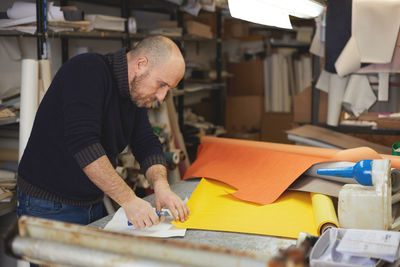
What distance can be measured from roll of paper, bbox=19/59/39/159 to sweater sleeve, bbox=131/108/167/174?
61cm

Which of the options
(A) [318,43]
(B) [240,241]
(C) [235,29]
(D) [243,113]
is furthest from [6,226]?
(C) [235,29]

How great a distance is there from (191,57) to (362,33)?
2938 mm

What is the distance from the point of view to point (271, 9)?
5.51ft

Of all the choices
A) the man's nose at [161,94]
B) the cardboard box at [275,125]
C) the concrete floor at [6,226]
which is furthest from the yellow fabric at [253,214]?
the cardboard box at [275,125]

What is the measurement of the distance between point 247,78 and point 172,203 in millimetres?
4403

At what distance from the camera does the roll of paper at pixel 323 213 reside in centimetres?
139

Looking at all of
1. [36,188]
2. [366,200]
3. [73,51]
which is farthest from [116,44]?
[366,200]

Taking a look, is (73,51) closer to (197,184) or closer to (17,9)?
(17,9)

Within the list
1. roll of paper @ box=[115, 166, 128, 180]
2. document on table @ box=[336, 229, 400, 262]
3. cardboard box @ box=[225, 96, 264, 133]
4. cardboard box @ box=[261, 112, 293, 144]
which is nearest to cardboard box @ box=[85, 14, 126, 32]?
roll of paper @ box=[115, 166, 128, 180]

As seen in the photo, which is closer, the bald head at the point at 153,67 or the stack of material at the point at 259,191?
the stack of material at the point at 259,191

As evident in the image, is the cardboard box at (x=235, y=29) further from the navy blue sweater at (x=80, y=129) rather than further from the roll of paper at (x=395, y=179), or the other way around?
the roll of paper at (x=395, y=179)

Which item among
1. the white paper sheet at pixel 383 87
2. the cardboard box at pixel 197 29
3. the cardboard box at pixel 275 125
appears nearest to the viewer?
the white paper sheet at pixel 383 87

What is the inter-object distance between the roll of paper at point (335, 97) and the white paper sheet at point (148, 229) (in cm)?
159

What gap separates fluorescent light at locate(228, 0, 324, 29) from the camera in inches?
63.4
